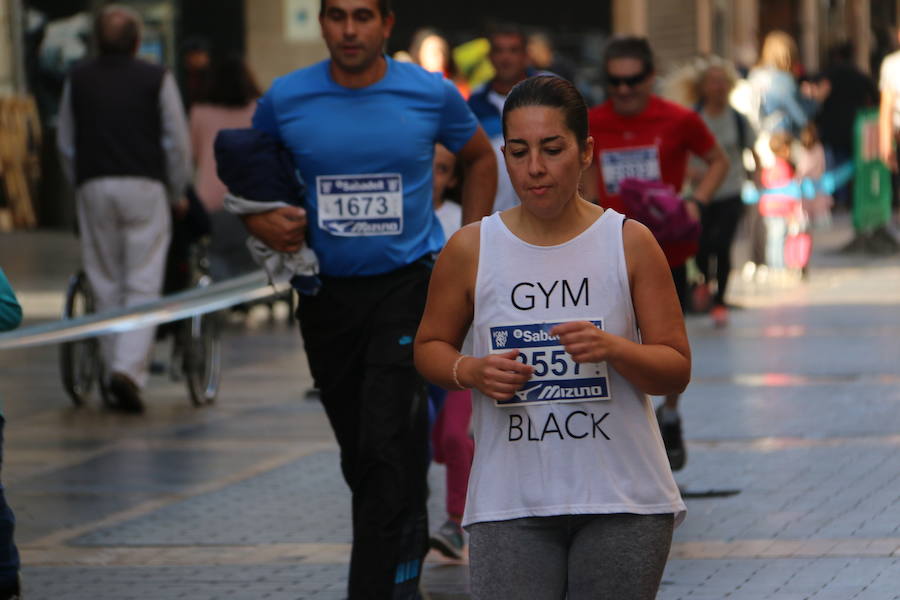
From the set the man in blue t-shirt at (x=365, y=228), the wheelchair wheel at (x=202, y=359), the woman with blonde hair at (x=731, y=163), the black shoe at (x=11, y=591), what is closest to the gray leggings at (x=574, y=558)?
the man in blue t-shirt at (x=365, y=228)

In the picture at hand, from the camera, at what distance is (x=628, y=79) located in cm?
804

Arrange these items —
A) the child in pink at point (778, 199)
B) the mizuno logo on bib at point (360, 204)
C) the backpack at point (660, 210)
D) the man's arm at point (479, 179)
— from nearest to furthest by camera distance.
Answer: the mizuno logo on bib at point (360, 204), the man's arm at point (479, 179), the backpack at point (660, 210), the child in pink at point (778, 199)

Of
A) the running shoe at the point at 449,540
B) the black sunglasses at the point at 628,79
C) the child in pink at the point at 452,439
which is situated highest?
the black sunglasses at the point at 628,79

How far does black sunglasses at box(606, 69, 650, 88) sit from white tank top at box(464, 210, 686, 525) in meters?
3.98

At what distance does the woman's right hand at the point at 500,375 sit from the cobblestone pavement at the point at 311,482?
8.24ft

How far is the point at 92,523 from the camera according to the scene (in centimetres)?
806

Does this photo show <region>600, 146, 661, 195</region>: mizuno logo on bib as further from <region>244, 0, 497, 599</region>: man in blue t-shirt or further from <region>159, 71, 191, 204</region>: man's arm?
<region>159, 71, 191, 204</region>: man's arm

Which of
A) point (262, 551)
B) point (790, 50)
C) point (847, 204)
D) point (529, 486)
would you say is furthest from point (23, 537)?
point (847, 204)

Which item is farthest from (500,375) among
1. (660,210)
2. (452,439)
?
(660,210)

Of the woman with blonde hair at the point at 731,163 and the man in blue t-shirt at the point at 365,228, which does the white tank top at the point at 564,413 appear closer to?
the man in blue t-shirt at the point at 365,228

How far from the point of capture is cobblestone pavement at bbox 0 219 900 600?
6.78 m

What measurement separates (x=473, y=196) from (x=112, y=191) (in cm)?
533

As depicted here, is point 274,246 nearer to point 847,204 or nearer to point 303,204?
point 303,204

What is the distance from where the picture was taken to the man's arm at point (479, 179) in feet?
20.2
